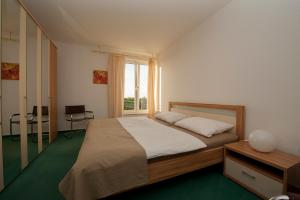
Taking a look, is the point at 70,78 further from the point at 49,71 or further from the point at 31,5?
the point at 31,5

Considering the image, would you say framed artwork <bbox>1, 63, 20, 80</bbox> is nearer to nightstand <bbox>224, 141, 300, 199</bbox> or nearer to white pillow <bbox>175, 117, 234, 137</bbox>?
white pillow <bbox>175, 117, 234, 137</bbox>

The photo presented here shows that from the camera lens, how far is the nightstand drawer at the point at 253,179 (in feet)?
4.54

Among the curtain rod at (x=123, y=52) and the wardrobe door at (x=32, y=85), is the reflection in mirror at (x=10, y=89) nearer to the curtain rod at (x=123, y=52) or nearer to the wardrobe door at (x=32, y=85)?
the wardrobe door at (x=32, y=85)

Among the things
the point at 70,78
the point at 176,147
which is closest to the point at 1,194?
the point at 176,147

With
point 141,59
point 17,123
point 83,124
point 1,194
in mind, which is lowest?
point 1,194

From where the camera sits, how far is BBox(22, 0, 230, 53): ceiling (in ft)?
7.52

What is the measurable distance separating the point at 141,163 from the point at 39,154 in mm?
2281

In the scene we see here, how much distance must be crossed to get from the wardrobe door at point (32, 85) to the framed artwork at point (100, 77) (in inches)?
73.2

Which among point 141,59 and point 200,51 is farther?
point 141,59

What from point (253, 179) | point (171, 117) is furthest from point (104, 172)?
point (171, 117)

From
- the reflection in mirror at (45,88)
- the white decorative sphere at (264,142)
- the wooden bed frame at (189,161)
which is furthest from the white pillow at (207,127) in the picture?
the reflection in mirror at (45,88)

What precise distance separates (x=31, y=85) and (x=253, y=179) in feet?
10.9

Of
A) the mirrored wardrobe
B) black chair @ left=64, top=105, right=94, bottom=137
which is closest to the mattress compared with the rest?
the mirrored wardrobe

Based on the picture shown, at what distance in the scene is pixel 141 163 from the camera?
4.57ft
